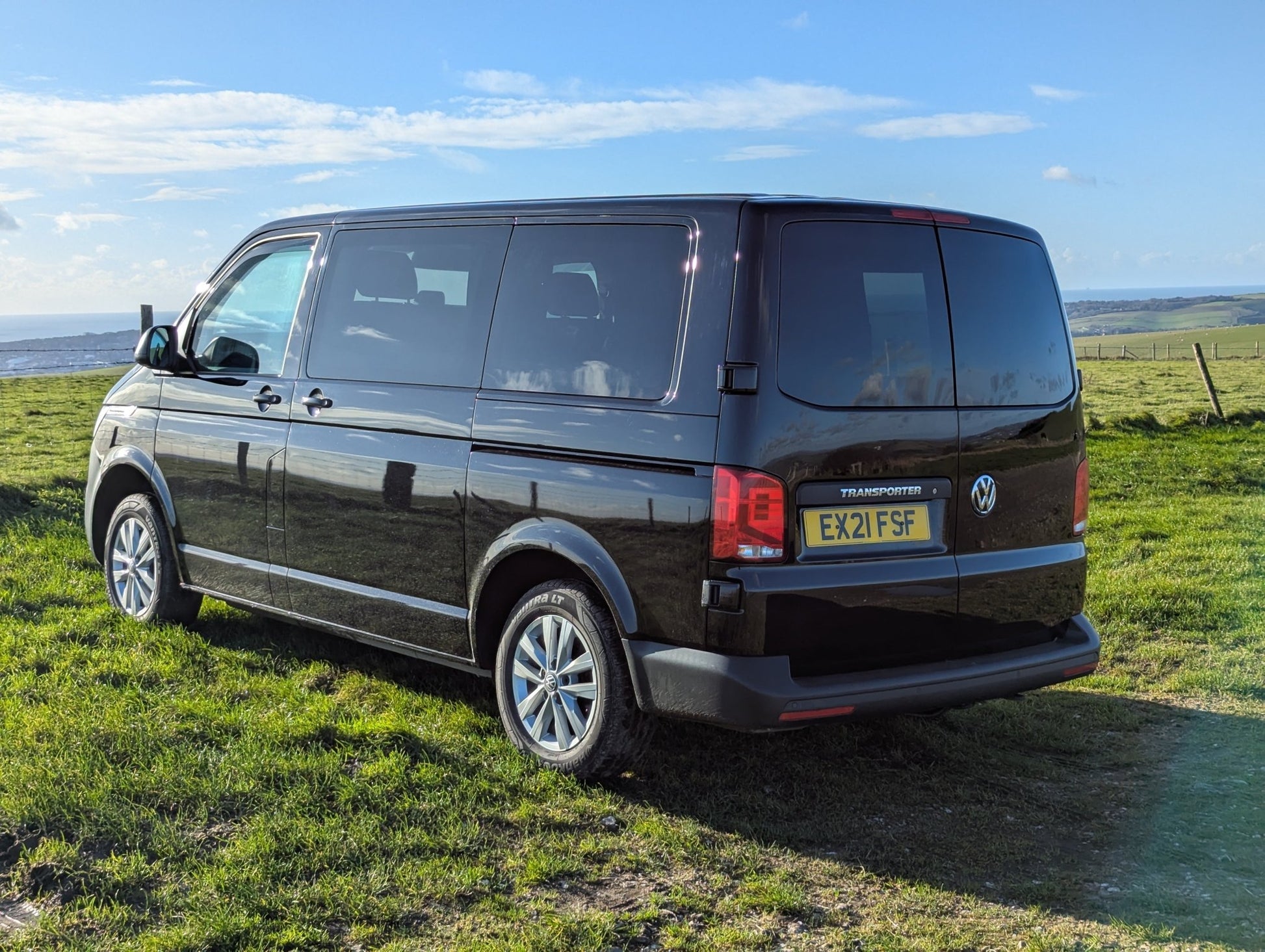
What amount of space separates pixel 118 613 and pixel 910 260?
16.0 feet

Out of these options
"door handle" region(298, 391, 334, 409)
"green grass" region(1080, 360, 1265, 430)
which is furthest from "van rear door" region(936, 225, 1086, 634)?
"green grass" region(1080, 360, 1265, 430)

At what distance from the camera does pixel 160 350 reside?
263 inches

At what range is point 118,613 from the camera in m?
7.15

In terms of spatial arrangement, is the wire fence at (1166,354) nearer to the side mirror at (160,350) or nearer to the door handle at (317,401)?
the side mirror at (160,350)

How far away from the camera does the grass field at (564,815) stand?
149 inches

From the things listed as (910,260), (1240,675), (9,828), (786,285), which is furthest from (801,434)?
(1240,675)

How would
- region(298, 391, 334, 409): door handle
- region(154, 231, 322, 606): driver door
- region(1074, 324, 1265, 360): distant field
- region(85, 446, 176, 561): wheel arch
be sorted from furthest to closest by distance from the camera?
1. region(1074, 324, 1265, 360): distant field
2. region(85, 446, 176, 561): wheel arch
3. region(154, 231, 322, 606): driver door
4. region(298, 391, 334, 409): door handle

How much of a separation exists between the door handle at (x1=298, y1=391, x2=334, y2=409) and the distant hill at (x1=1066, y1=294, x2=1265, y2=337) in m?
153

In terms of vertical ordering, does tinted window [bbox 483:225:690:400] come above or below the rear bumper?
above

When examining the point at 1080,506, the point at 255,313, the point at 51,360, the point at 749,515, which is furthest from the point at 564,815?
the point at 51,360

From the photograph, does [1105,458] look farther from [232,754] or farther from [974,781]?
[232,754]

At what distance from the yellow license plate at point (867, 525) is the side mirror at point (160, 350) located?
3909 mm

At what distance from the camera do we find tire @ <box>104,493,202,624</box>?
6.83 metres

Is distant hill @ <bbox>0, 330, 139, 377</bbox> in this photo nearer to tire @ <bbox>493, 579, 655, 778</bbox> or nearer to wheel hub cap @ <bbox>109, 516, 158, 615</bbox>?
wheel hub cap @ <bbox>109, 516, 158, 615</bbox>
